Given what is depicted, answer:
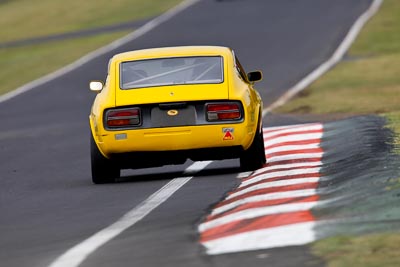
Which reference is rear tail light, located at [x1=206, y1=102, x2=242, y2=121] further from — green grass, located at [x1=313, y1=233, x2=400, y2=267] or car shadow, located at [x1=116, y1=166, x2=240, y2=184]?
A: green grass, located at [x1=313, y1=233, x2=400, y2=267]

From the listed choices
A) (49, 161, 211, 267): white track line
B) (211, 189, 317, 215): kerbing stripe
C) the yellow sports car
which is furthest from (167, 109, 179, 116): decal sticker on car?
(211, 189, 317, 215): kerbing stripe

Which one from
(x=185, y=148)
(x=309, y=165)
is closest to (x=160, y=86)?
(x=185, y=148)

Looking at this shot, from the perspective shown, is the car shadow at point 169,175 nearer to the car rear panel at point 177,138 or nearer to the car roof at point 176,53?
the car rear panel at point 177,138

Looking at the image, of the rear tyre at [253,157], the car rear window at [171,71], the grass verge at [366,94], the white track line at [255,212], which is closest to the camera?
the grass verge at [366,94]

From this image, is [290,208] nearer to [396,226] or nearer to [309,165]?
[396,226]

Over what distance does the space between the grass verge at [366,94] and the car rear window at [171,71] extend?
2.00 m

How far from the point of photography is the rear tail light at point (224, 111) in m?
13.4

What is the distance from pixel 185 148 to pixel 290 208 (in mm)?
4124

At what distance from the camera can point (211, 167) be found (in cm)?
1495

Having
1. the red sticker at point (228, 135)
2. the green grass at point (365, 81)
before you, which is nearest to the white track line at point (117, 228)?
the red sticker at point (228, 135)

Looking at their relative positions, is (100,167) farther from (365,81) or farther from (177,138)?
(365,81)

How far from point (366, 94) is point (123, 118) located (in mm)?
11973

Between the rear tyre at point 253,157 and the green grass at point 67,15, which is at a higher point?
the rear tyre at point 253,157

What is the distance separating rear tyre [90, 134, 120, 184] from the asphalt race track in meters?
0.18
